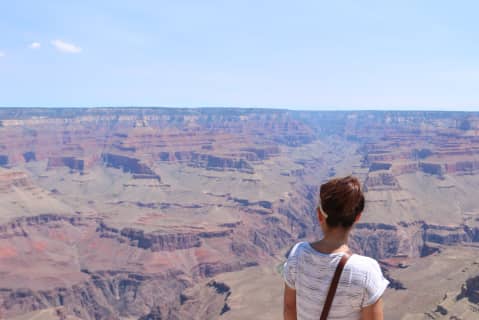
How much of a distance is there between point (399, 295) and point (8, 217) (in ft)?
305

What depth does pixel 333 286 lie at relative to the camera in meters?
6.37

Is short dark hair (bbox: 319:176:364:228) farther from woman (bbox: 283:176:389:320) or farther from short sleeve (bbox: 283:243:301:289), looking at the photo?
short sleeve (bbox: 283:243:301:289)

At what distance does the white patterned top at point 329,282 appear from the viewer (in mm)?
6223

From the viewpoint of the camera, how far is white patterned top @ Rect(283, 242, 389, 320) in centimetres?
622

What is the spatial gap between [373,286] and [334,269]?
50 cm

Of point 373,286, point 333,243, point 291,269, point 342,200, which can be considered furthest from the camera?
point 291,269

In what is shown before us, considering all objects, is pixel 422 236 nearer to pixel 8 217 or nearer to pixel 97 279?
pixel 97 279

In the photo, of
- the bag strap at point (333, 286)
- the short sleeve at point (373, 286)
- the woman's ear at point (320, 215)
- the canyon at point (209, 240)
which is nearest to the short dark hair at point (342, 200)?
the woman's ear at point (320, 215)

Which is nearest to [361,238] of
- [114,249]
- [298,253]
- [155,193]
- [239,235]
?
[239,235]

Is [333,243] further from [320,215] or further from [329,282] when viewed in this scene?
[329,282]

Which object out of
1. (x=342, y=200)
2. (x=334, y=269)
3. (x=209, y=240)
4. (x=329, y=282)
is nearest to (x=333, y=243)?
(x=334, y=269)

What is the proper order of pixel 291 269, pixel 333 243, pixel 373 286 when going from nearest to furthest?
pixel 373 286 → pixel 333 243 → pixel 291 269

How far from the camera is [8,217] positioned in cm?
12438

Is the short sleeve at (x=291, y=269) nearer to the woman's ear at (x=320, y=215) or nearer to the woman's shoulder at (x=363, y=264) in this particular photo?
the woman's ear at (x=320, y=215)
